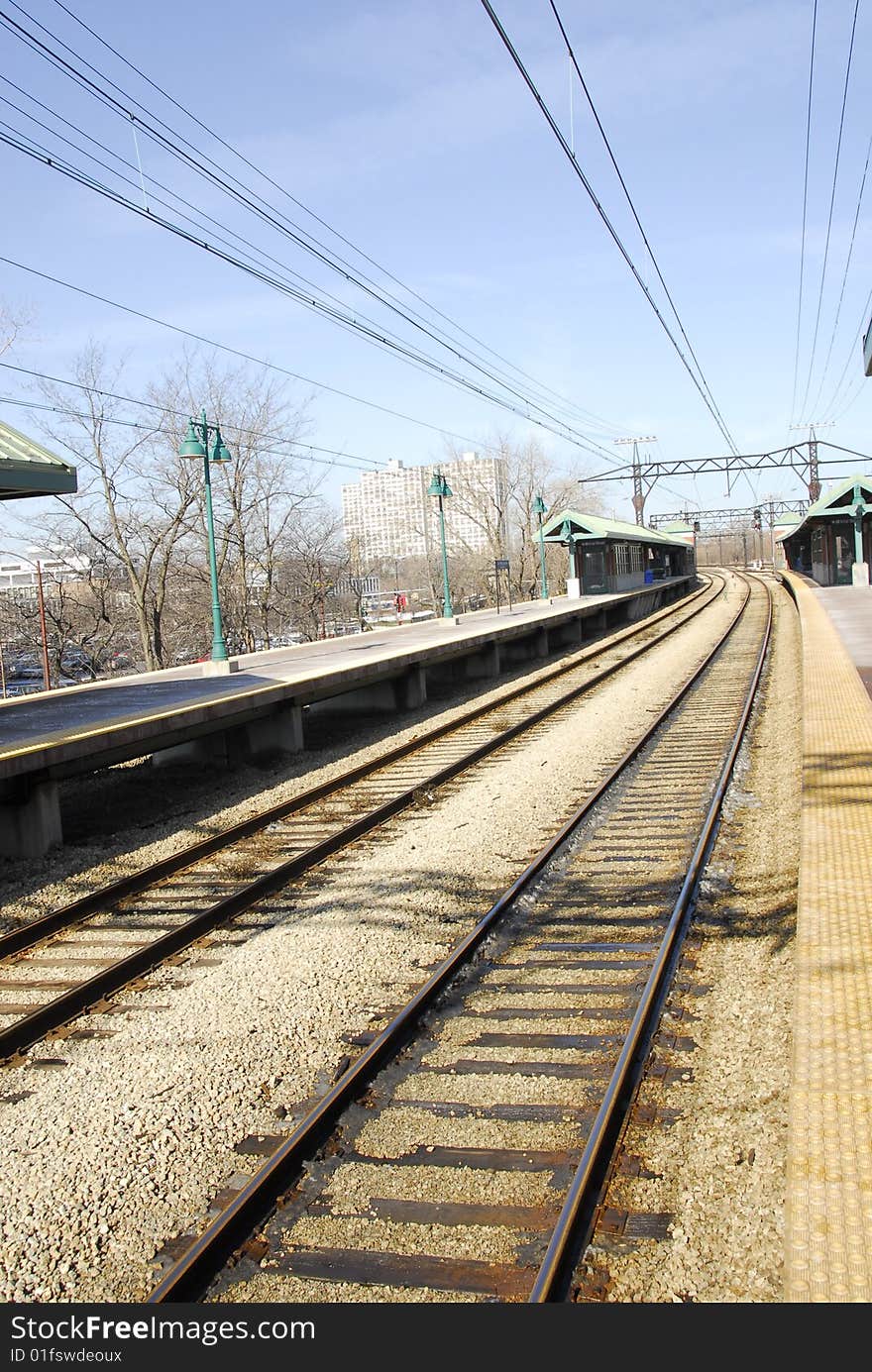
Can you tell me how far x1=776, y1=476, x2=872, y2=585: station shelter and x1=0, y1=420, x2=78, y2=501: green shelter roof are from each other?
1281 inches

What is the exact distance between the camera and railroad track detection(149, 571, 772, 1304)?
3.74 m

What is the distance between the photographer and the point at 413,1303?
3375 millimetres

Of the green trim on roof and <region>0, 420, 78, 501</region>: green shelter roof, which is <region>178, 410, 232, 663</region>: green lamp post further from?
the green trim on roof

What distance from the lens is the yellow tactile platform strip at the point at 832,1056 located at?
10.1 ft

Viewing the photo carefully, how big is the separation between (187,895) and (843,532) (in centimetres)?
4125

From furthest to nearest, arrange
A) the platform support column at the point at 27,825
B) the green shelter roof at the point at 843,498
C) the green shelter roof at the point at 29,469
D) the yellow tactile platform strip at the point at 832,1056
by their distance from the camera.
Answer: the green shelter roof at the point at 843,498 < the green shelter roof at the point at 29,469 < the platform support column at the point at 27,825 < the yellow tactile platform strip at the point at 832,1056

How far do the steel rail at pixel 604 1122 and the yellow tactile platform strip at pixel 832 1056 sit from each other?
0.77 m

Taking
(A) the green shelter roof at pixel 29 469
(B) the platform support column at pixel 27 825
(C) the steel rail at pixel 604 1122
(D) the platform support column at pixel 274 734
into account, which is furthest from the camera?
(D) the platform support column at pixel 274 734

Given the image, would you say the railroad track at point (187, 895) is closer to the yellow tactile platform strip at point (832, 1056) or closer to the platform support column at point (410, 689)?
the yellow tactile platform strip at point (832, 1056)

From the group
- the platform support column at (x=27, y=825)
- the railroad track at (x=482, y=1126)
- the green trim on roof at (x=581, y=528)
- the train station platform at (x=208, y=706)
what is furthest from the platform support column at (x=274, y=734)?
the green trim on roof at (x=581, y=528)

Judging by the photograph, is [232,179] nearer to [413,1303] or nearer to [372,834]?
[372,834]

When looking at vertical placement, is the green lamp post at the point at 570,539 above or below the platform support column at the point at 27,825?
above

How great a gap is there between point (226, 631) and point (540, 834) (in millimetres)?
37273

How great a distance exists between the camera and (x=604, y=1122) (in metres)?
4.46
